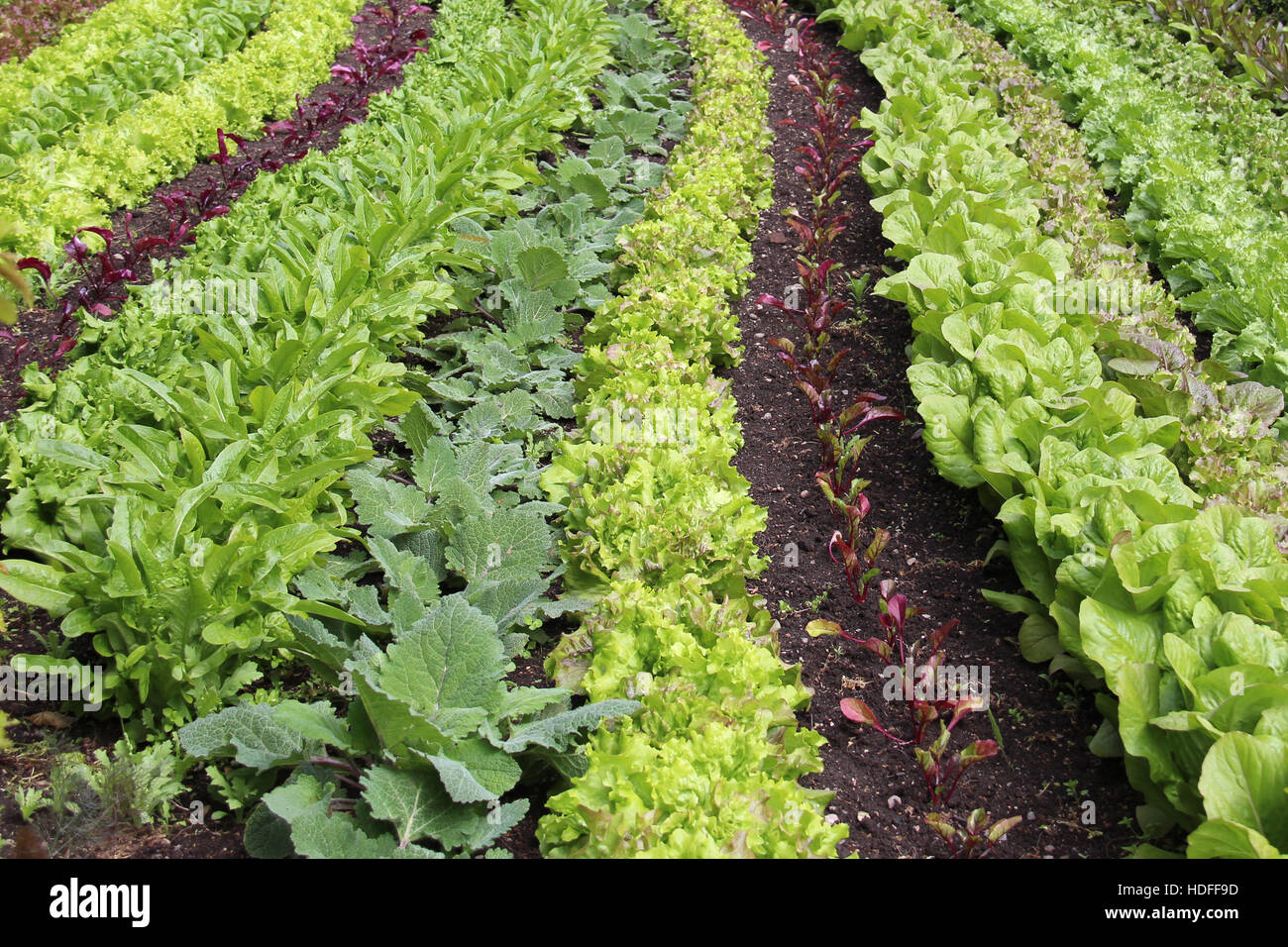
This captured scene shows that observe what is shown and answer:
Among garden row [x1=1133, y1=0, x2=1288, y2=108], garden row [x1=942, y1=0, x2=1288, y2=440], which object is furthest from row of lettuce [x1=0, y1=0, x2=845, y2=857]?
garden row [x1=1133, y1=0, x2=1288, y2=108]

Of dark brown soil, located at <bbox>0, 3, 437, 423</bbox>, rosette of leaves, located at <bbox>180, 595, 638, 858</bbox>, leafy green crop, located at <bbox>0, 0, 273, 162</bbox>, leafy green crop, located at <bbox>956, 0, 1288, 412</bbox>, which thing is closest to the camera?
rosette of leaves, located at <bbox>180, 595, 638, 858</bbox>

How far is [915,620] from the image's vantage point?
3643 millimetres

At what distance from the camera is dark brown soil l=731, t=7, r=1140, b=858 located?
2930mm

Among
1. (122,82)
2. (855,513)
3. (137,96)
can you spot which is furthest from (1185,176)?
(122,82)

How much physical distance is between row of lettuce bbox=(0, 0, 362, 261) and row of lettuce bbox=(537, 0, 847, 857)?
10.2 ft

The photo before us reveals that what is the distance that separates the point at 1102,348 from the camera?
171 inches

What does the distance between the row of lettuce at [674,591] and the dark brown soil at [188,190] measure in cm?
226

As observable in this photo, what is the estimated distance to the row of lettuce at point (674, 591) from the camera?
95.0 inches

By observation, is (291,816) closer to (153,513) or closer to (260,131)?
(153,513)

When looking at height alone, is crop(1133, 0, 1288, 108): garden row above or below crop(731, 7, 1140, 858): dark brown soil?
above

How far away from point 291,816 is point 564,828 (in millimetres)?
676

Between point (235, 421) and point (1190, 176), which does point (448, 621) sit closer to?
point (235, 421)

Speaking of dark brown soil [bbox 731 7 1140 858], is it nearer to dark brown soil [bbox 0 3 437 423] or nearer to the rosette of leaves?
the rosette of leaves

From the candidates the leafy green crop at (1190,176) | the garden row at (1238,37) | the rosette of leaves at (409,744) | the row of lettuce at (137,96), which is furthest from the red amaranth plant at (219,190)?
the garden row at (1238,37)
